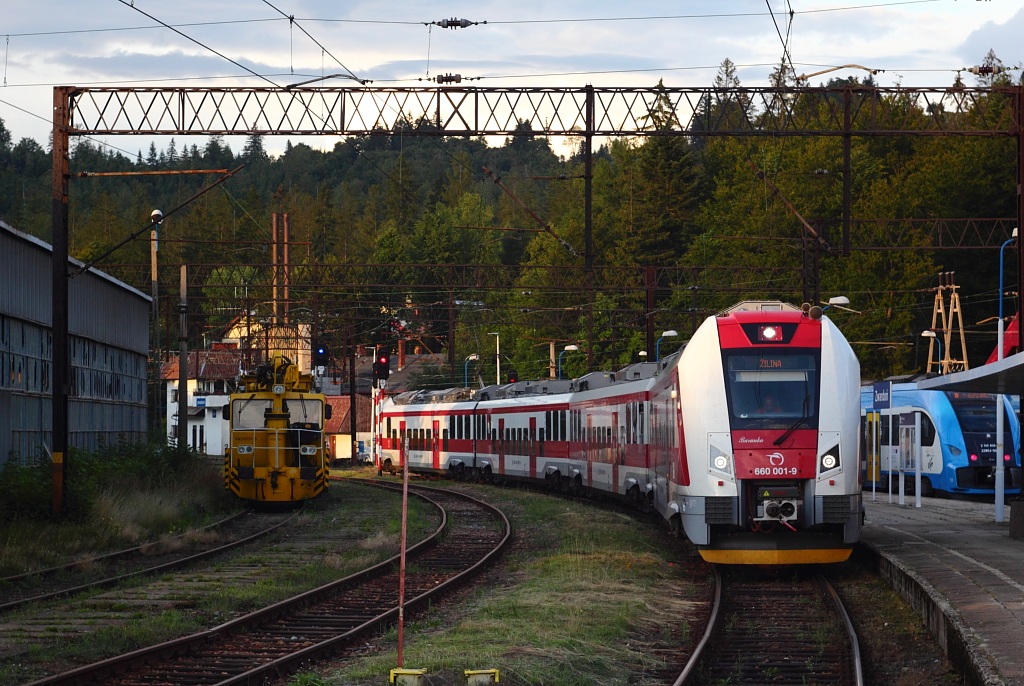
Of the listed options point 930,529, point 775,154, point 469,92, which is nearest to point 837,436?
point 930,529

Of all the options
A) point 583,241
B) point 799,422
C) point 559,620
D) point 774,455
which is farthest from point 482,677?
point 583,241

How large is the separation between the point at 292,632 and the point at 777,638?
4771 millimetres

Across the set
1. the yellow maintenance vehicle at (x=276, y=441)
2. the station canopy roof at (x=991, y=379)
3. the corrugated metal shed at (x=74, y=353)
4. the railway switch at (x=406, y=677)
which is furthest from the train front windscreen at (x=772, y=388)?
the yellow maintenance vehicle at (x=276, y=441)

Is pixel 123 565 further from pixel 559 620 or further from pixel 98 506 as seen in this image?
pixel 559 620

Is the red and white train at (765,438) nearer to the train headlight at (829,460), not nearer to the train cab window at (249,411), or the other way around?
the train headlight at (829,460)

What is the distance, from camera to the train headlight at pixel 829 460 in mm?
16422

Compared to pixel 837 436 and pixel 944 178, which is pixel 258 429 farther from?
pixel 944 178

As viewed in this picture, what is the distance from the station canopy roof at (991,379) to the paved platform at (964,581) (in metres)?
2.27

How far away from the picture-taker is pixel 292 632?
13.4 meters

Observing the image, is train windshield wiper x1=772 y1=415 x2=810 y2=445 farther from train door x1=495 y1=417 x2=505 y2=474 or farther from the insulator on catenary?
train door x1=495 y1=417 x2=505 y2=474

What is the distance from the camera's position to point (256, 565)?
19.3 meters

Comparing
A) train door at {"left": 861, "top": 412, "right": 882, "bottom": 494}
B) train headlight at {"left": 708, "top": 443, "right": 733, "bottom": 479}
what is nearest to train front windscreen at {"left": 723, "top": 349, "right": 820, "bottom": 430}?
train headlight at {"left": 708, "top": 443, "right": 733, "bottom": 479}

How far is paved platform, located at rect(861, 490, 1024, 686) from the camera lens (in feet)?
34.0

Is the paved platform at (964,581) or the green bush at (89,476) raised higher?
the green bush at (89,476)
